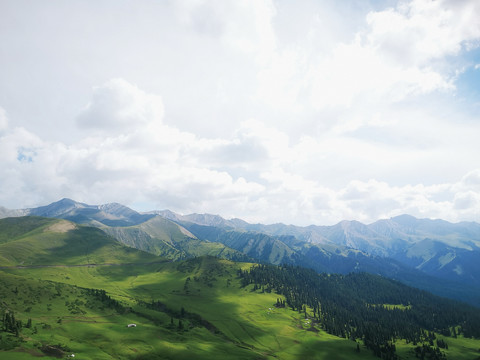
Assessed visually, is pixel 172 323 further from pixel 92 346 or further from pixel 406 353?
pixel 406 353

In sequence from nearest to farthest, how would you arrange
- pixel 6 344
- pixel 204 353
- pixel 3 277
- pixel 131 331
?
pixel 6 344 < pixel 204 353 < pixel 131 331 < pixel 3 277

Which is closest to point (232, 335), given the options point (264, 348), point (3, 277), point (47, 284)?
point (264, 348)

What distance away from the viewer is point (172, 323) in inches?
7205

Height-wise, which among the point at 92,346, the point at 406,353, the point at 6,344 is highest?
the point at 6,344

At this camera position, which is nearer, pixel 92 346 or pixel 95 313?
pixel 92 346

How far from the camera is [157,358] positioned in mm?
120812

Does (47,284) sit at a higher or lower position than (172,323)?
higher

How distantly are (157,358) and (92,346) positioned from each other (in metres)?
27.9

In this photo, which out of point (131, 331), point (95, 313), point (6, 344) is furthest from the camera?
point (95, 313)

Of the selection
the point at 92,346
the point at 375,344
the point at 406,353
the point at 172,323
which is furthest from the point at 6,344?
the point at 406,353

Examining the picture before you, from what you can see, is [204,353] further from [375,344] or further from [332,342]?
[375,344]

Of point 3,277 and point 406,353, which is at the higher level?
point 3,277

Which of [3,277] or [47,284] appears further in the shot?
[47,284]

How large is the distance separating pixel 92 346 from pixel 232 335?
106 metres
